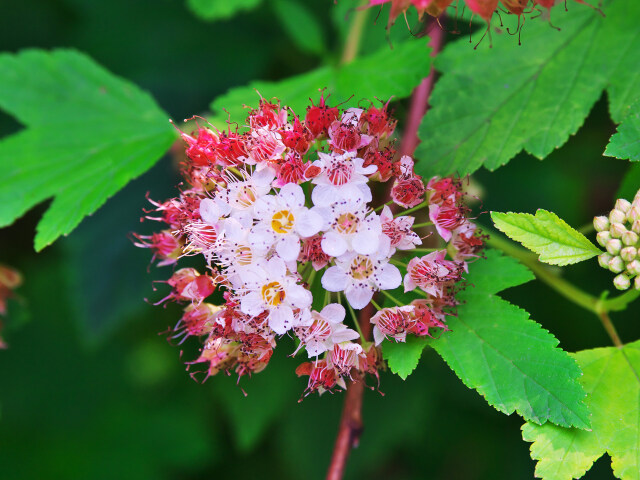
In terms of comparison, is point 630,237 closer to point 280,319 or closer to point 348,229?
point 348,229

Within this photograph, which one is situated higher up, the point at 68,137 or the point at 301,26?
the point at 68,137

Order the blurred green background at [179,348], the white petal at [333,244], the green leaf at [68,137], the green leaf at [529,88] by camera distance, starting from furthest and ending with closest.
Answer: the blurred green background at [179,348]
the green leaf at [68,137]
the green leaf at [529,88]
the white petal at [333,244]

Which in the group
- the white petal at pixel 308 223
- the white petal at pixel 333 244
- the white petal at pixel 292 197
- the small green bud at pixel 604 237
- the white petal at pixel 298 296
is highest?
the white petal at pixel 292 197

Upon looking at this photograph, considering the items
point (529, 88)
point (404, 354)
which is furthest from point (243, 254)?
point (529, 88)

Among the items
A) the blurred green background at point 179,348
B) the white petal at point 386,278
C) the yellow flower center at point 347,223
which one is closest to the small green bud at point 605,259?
the white petal at point 386,278

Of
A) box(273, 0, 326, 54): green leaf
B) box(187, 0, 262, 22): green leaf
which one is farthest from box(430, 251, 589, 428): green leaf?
box(187, 0, 262, 22): green leaf

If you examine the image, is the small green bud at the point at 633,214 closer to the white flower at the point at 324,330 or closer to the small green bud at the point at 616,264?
the small green bud at the point at 616,264
